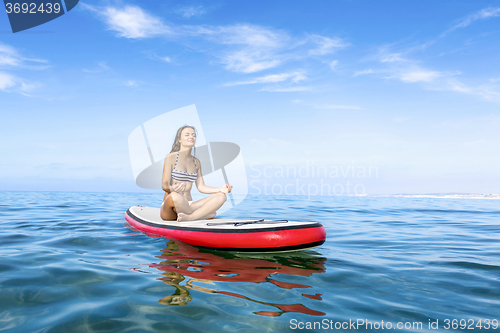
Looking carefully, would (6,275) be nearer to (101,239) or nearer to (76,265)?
(76,265)

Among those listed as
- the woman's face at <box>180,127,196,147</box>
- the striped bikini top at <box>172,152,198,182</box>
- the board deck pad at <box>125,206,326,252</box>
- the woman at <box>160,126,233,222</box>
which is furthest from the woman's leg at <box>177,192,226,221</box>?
the woman's face at <box>180,127,196,147</box>

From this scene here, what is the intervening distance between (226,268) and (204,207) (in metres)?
1.86

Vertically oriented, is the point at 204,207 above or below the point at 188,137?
below

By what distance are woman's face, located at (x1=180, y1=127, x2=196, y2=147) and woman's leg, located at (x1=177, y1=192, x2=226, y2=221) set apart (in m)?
1.02

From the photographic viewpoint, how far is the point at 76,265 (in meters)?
3.83

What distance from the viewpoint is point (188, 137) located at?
18.1 feet

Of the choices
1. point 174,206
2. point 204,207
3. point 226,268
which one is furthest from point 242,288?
point 174,206

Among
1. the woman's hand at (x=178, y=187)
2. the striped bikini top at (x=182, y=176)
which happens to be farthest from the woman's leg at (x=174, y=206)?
the striped bikini top at (x=182, y=176)

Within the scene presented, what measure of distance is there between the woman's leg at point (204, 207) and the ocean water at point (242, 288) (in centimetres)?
50

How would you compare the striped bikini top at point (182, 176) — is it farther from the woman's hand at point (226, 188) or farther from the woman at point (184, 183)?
the woman's hand at point (226, 188)

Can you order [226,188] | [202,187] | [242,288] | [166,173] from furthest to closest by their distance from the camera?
[202,187]
[166,173]
[226,188]
[242,288]

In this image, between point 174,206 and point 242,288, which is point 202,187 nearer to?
point 174,206

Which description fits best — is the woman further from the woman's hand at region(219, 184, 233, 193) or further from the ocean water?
the ocean water

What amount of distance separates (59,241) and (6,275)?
81.2 inches
